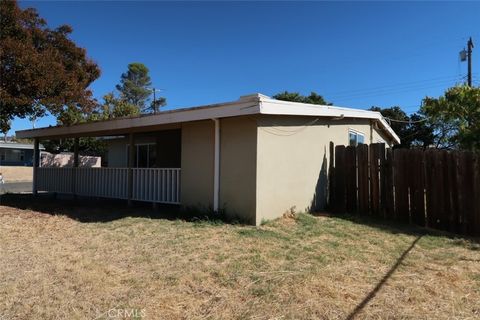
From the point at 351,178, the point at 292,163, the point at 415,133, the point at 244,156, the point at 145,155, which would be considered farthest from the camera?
the point at 415,133

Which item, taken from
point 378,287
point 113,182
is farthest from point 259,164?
point 113,182

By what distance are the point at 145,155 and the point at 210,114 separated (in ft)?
24.0

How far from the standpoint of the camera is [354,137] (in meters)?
12.7

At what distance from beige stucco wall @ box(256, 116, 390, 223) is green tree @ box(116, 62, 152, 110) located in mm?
50155

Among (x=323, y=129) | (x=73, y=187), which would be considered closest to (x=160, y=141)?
(x=73, y=187)

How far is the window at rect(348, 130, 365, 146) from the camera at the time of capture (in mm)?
12242

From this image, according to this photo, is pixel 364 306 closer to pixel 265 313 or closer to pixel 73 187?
pixel 265 313

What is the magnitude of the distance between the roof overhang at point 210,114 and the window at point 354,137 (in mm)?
593

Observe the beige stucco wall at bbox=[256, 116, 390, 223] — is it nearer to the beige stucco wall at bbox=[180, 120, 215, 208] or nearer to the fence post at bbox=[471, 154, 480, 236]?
the beige stucco wall at bbox=[180, 120, 215, 208]

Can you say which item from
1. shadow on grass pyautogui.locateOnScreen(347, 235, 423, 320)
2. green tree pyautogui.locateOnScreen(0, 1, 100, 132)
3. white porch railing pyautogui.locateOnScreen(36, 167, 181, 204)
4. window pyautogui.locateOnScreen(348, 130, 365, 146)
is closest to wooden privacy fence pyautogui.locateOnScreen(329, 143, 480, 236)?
window pyautogui.locateOnScreen(348, 130, 365, 146)

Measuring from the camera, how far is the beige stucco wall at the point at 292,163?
8297 millimetres

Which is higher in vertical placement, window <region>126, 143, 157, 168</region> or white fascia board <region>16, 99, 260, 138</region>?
white fascia board <region>16, 99, 260, 138</region>

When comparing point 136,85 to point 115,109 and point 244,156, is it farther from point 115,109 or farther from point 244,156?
point 244,156

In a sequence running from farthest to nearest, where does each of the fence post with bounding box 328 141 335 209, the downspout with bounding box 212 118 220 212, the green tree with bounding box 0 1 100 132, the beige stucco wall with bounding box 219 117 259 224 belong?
the fence post with bounding box 328 141 335 209 → the green tree with bounding box 0 1 100 132 → the downspout with bounding box 212 118 220 212 → the beige stucco wall with bounding box 219 117 259 224
